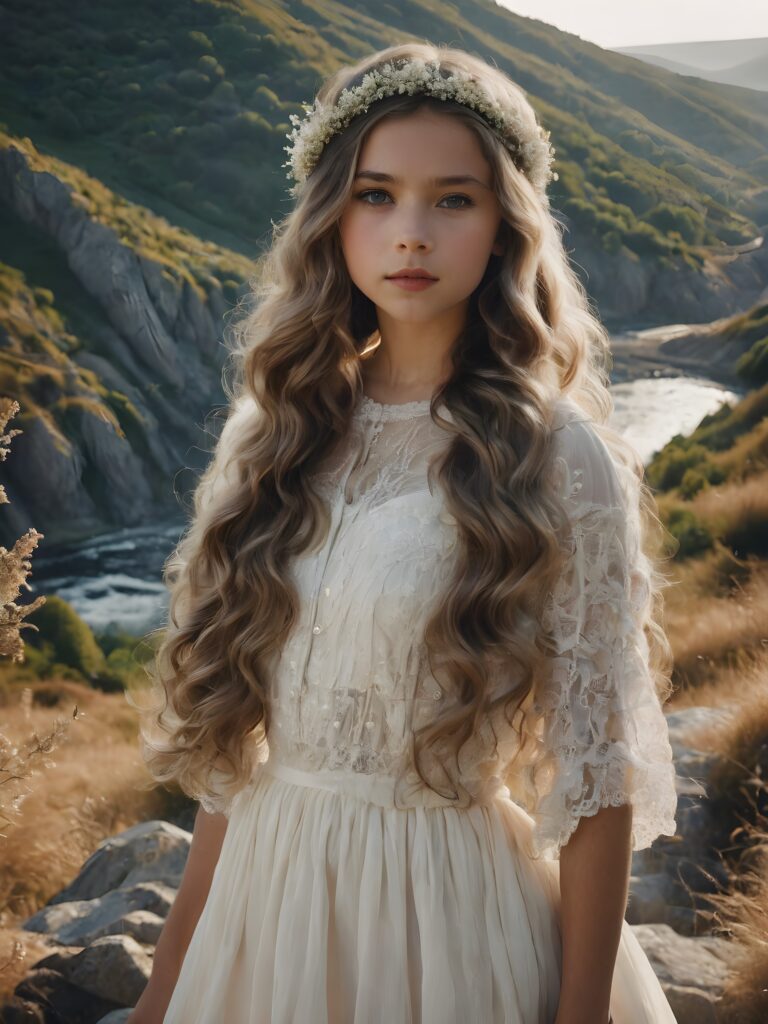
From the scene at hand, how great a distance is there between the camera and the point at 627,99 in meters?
5.19

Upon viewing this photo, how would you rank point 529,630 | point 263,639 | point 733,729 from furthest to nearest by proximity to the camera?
point 733,729 → point 263,639 → point 529,630

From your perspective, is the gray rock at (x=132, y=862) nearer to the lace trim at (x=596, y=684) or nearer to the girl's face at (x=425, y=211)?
the lace trim at (x=596, y=684)

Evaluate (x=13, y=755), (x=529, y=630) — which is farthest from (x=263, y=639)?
(x=13, y=755)

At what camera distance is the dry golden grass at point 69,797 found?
3.58 metres

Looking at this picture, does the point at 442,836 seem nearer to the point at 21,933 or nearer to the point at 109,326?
the point at 21,933

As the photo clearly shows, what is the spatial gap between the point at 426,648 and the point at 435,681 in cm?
6

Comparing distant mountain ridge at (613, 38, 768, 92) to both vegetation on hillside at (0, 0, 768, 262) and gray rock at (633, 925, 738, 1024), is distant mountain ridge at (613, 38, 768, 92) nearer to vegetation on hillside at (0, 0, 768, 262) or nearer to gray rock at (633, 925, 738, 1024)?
vegetation on hillside at (0, 0, 768, 262)

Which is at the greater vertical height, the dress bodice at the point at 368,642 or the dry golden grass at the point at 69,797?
the dress bodice at the point at 368,642

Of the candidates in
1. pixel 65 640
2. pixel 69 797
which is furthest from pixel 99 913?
pixel 65 640

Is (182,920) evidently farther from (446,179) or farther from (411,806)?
(446,179)

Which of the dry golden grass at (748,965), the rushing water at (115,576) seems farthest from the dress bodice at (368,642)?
the rushing water at (115,576)

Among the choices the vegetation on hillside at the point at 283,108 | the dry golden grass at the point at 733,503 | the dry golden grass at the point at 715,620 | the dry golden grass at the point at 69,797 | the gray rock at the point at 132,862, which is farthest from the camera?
the dry golden grass at the point at 733,503

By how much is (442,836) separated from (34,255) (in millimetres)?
3173

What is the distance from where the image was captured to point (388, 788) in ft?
5.06
